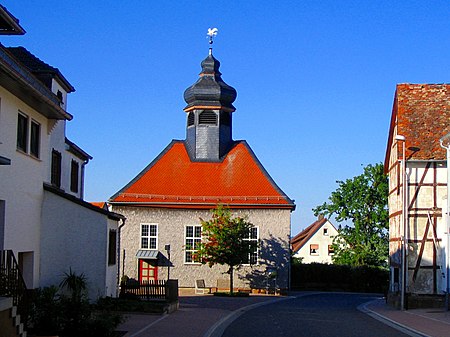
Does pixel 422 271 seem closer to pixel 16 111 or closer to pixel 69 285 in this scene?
pixel 69 285

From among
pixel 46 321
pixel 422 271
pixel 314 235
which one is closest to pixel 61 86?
pixel 46 321

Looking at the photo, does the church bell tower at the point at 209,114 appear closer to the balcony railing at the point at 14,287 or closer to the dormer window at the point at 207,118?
the dormer window at the point at 207,118

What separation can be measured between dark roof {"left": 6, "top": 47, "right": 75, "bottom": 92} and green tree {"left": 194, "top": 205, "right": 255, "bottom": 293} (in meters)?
15.5

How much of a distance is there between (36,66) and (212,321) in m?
10.9

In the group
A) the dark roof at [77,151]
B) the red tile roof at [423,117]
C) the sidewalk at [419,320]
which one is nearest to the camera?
the sidewalk at [419,320]

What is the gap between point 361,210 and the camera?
62.1m

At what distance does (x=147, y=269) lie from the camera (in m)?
45.2

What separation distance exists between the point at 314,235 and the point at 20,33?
69.0 meters

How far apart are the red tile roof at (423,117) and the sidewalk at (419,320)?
7.05 metres

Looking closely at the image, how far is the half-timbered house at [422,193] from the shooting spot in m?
32.8

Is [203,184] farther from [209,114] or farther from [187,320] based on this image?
[187,320]

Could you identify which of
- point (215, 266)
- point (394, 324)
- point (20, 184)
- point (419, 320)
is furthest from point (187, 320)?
point (215, 266)

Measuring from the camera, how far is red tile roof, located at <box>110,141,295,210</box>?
4538 cm

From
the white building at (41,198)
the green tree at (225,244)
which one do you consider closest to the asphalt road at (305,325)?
the white building at (41,198)
